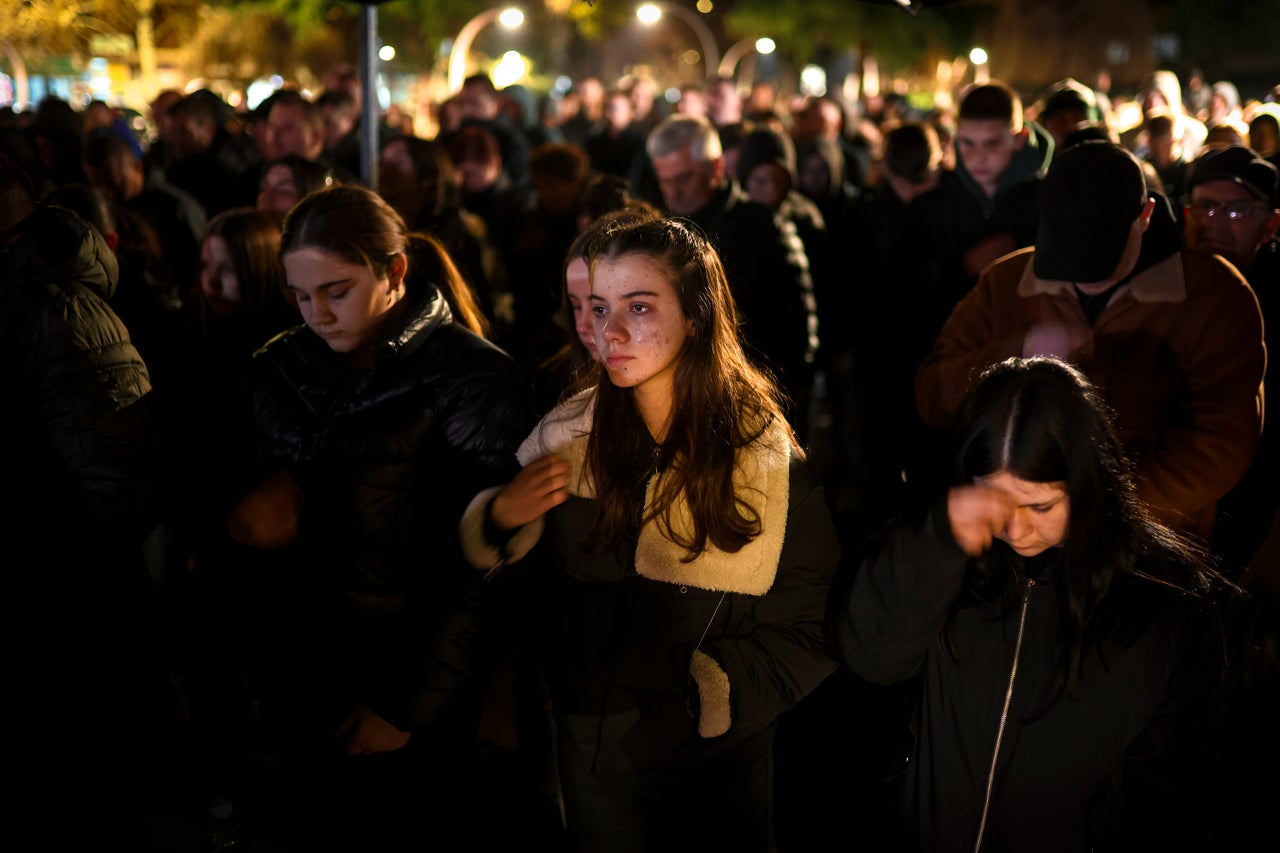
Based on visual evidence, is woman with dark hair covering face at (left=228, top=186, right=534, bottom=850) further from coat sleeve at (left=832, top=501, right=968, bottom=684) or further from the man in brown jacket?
the man in brown jacket

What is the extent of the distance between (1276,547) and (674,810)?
171cm

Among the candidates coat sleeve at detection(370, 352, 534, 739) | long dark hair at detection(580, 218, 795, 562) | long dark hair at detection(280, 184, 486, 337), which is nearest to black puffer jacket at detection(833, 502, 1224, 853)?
long dark hair at detection(580, 218, 795, 562)

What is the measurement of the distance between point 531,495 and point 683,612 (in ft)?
1.44

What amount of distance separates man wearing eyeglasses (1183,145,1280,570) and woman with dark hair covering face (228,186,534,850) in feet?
9.83

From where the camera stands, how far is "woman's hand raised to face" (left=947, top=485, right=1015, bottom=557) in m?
2.08

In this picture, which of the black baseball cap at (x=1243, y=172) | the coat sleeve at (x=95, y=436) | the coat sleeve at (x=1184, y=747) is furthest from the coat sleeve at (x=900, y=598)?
the black baseball cap at (x=1243, y=172)

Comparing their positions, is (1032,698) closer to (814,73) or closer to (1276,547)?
(1276,547)

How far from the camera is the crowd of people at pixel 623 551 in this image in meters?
2.26

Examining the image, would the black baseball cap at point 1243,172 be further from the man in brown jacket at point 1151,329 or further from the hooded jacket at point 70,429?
the hooded jacket at point 70,429

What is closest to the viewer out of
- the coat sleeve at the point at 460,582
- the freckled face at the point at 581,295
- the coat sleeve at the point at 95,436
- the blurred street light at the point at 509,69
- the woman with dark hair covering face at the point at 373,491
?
the coat sleeve at the point at 460,582

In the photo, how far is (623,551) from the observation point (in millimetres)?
2637

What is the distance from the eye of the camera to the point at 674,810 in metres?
2.69

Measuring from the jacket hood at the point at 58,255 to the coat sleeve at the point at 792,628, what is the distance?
7.08ft

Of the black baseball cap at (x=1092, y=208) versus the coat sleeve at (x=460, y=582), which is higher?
the black baseball cap at (x=1092, y=208)
